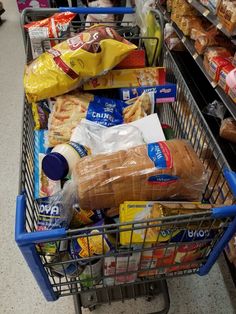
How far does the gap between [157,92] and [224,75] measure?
48 cm

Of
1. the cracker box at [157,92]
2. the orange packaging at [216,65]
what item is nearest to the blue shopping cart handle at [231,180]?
the cracker box at [157,92]

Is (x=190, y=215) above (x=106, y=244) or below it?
above

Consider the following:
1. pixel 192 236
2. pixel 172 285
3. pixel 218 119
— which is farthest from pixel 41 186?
pixel 218 119

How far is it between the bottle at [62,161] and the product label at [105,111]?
8.2 inches

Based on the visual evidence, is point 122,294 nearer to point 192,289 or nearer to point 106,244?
point 192,289

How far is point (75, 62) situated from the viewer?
3.10 feet

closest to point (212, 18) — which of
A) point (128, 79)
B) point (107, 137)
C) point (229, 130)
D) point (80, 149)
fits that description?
point (229, 130)

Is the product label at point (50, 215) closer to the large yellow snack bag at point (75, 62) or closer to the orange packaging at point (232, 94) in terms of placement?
the large yellow snack bag at point (75, 62)

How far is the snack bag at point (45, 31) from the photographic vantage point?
1115 millimetres

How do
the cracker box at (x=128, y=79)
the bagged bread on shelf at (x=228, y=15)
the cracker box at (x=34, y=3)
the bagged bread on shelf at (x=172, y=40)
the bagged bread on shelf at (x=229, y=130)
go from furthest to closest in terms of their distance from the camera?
the cracker box at (x=34, y=3)
the bagged bread on shelf at (x=172, y=40)
the bagged bread on shelf at (x=229, y=130)
the bagged bread on shelf at (x=228, y=15)
the cracker box at (x=128, y=79)

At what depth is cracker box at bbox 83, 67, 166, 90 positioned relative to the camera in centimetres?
106

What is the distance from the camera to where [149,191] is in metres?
0.66

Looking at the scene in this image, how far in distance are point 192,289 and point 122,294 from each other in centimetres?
34

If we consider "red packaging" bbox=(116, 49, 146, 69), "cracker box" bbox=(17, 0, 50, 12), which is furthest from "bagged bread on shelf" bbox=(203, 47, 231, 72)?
"cracker box" bbox=(17, 0, 50, 12)
